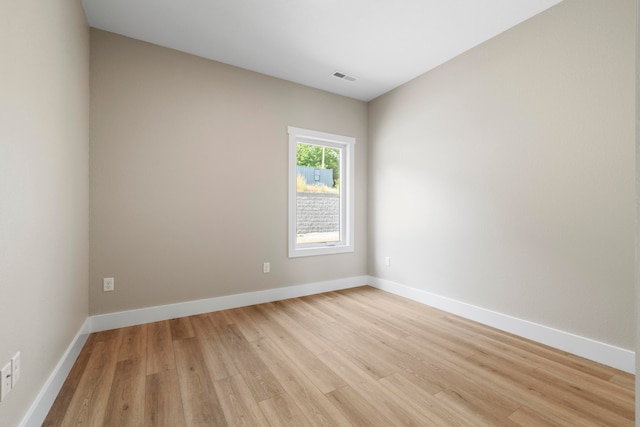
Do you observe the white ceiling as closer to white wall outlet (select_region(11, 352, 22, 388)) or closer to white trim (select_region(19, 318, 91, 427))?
white wall outlet (select_region(11, 352, 22, 388))

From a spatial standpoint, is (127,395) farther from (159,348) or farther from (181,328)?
(181,328)

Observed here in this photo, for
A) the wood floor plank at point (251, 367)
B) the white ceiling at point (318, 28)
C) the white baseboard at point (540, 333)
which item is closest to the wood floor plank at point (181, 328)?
the wood floor plank at point (251, 367)

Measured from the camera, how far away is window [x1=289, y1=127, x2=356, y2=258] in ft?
11.2

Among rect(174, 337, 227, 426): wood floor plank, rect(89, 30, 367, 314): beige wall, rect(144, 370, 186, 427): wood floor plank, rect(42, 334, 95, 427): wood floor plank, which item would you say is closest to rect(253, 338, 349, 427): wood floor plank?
rect(174, 337, 227, 426): wood floor plank

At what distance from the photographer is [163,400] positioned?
4.97 ft

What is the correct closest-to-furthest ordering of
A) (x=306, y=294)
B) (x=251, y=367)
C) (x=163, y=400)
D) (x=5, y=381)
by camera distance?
1. (x=5, y=381)
2. (x=163, y=400)
3. (x=251, y=367)
4. (x=306, y=294)

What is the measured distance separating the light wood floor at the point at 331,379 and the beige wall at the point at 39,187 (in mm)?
370

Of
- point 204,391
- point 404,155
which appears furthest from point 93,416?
point 404,155

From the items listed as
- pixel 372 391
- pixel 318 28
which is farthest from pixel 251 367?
pixel 318 28

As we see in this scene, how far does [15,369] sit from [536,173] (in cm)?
340

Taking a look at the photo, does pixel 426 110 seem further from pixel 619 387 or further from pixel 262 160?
pixel 619 387

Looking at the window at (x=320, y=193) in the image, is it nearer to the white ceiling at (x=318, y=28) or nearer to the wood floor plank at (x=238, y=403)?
the white ceiling at (x=318, y=28)

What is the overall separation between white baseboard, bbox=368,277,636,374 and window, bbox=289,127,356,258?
50.4 inches

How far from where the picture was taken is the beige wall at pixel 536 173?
1.87 meters
